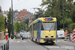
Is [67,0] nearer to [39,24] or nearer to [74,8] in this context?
[74,8]

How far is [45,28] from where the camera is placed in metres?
22.1

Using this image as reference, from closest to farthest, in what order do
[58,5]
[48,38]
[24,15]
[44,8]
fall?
1. [48,38]
2. [58,5]
3. [44,8]
4. [24,15]

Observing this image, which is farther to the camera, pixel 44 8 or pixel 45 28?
pixel 44 8

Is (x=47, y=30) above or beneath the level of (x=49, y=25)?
beneath

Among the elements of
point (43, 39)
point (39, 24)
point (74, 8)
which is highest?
point (74, 8)

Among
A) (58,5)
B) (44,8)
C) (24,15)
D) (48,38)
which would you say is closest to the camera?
(48,38)

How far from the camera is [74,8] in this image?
57.3 metres

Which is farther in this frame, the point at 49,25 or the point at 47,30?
the point at 49,25

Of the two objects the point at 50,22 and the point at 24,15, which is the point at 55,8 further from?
the point at 24,15

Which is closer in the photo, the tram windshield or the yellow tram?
the yellow tram

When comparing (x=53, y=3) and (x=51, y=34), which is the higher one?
(x=53, y=3)

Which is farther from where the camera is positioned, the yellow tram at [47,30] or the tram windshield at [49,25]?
the tram windshield at [49,25]

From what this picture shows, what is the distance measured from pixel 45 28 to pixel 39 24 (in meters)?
1.11

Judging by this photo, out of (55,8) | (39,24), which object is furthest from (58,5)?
(39,24)
